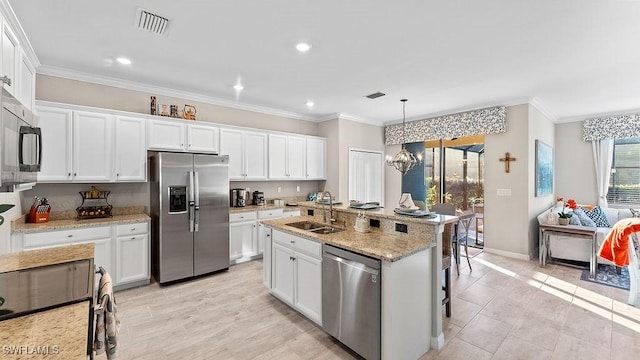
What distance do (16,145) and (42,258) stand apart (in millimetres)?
880

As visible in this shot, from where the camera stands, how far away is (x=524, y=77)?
380 cm

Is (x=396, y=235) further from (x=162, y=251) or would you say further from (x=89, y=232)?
(x=89, y=232)

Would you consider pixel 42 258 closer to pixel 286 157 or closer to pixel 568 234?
pixel 286 157

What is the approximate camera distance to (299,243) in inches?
111

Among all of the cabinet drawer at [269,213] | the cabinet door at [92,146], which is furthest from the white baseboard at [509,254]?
the cabinet door at [92,146]

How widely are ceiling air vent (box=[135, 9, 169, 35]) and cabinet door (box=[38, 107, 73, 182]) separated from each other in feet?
5.80

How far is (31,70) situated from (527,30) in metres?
5.09

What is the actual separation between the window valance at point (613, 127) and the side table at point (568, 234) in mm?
2909

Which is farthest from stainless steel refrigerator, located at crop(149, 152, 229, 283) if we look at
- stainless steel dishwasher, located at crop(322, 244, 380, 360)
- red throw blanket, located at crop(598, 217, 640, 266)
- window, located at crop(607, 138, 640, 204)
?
window, located at crop(607, 138, 640, 204)

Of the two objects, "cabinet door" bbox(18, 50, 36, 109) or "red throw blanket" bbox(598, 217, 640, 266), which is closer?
"cabinet door" bbox(18, 50, 36, 109)

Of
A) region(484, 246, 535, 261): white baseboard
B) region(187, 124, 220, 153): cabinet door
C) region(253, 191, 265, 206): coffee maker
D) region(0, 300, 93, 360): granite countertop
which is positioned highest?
region(187, 124, 220, 153): cabinet door

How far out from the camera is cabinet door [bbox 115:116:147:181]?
3.72m

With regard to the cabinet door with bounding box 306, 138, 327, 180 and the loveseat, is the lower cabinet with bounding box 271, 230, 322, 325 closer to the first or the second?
the cabinet door with bounding box 306, 138, 327, 180

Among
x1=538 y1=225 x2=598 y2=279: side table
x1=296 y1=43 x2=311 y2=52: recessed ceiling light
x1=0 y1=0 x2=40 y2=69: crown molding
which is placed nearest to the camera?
x1=0 y1=0 x2=40 y2=69: crown molding
